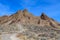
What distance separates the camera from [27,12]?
127m

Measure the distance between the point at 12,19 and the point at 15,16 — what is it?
4.62 metres

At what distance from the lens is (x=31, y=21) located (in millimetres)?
116375

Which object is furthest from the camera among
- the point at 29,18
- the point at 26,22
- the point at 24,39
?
the point at 29,18

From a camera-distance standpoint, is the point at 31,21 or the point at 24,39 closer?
the point at 24,39

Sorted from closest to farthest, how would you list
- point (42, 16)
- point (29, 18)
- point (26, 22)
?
point (26, 22), point (29, 18), point (42, 16)

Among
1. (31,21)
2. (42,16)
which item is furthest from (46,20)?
(31,21)

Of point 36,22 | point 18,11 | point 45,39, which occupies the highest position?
point 18,11

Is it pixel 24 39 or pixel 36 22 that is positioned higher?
pixel 36 22

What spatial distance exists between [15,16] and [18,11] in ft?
16.9

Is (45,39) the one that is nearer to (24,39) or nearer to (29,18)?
(24,39)

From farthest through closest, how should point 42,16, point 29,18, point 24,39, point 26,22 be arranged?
point 42,16, point 29,18, point 26,22, point 24,39

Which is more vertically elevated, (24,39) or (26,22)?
(26,22)

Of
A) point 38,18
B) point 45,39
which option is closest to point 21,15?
point 38,18

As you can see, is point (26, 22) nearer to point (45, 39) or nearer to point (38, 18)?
point (38, 18)
